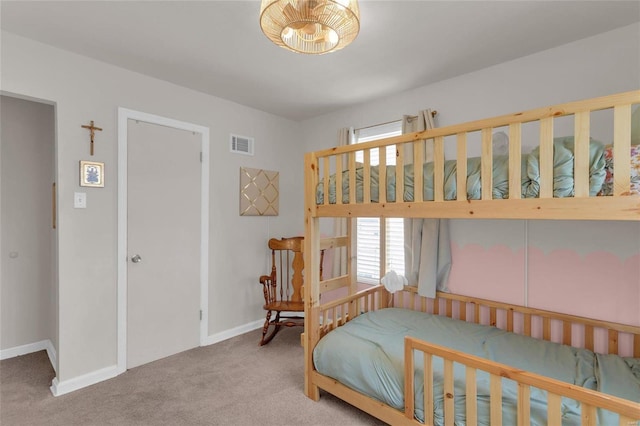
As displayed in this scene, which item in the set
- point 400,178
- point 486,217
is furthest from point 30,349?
point 486,217

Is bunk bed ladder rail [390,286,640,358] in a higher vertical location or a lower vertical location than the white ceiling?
lower

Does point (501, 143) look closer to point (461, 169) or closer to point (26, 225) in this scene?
point (461, 169)

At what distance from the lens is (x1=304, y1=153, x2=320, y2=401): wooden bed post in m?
2.24

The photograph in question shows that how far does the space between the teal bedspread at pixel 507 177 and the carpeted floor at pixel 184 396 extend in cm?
147

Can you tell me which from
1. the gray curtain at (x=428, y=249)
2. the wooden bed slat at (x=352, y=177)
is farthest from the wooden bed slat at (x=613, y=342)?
the wooden bed slat at (x=352, y=177)

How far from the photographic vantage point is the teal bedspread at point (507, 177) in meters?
1.29

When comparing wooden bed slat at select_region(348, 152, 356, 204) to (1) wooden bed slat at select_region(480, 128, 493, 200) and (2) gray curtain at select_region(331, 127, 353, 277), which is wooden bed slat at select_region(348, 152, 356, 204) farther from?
(2) gray curtain at select_region(331, 127, 353, 277)

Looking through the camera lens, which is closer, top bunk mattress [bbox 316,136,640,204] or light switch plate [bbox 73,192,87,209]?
top bunk mattress [bbox 316,136,640,204]

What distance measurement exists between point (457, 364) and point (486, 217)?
2.88ft

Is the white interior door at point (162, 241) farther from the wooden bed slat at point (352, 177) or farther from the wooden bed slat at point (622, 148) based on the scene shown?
the wooden bed slat at point (622, 148)

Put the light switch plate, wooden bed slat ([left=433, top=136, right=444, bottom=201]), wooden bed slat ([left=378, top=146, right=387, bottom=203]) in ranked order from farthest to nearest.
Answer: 1. the light switch plate
2. wooden bed slat ([left=378, top=146, right=387, bottom=203])
3. wooden bed slat ([left=433, top=136, right=444, bottom=201])

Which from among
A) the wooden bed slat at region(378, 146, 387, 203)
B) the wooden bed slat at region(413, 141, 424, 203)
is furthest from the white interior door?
the wooden bed slat at region(413, 141, 424, 203)

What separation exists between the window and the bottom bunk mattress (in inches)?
28.4

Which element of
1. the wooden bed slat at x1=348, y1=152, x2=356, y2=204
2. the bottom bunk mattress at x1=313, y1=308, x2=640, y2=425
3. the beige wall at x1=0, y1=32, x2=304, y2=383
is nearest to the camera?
the bottom bunk mattress at x1=313, y1=308, x2=640, y2=425
